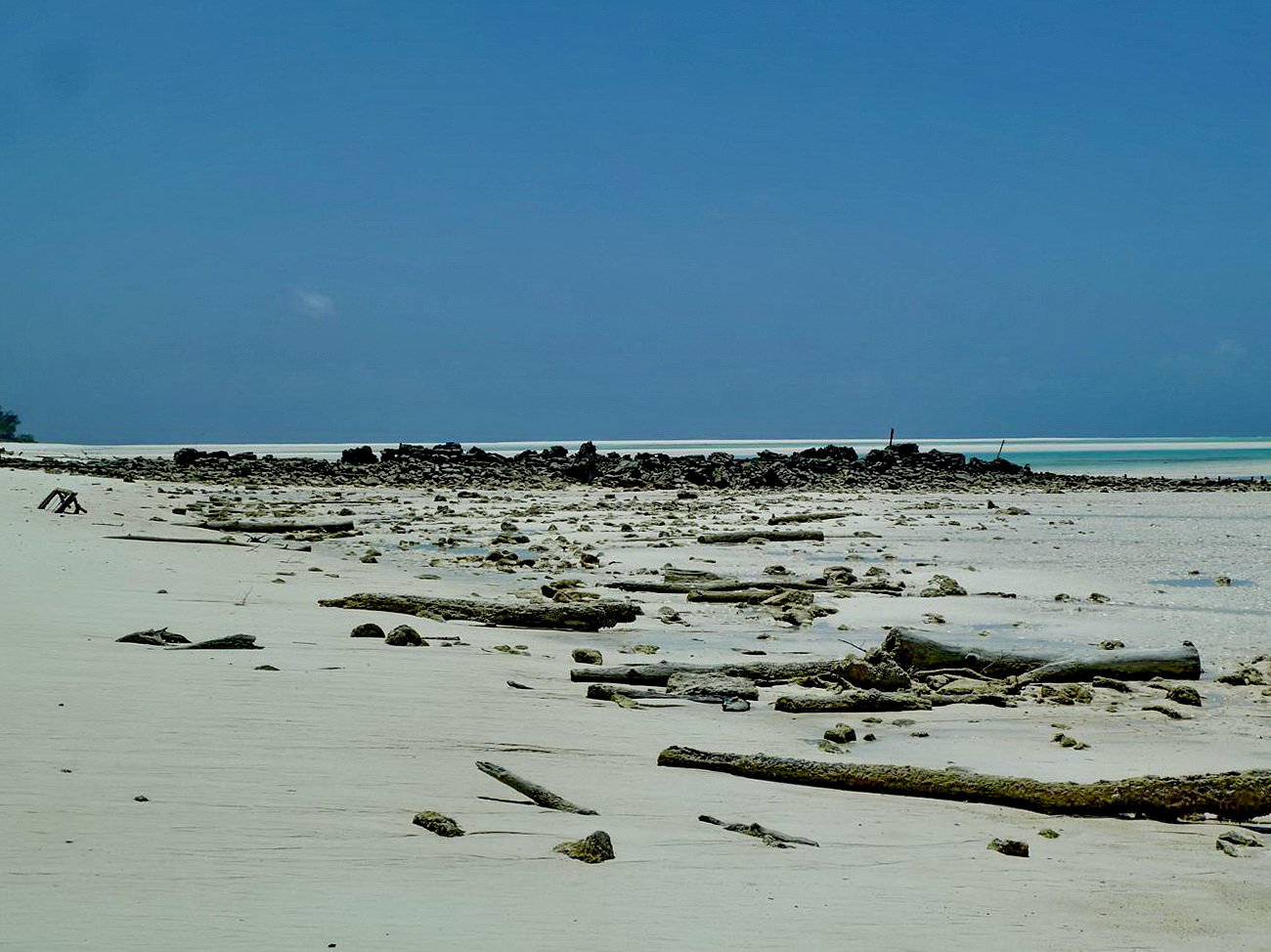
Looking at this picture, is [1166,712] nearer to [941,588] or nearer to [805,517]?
[941,588]

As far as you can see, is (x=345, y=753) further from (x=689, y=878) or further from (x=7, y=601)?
(x=7, y=601)

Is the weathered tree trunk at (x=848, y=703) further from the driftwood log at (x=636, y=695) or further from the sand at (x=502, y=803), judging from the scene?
the driftwood log at (x=636, y=695)

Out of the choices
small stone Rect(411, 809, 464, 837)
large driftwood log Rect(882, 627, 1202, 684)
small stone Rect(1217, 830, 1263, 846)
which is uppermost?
large driftwood log Rect(882, 627, 1202, 684)

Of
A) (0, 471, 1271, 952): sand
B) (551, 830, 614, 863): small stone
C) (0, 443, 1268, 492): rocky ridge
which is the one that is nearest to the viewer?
(0, 471, 1271, 952): sand

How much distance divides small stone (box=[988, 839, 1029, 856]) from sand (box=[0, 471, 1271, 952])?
5 cm

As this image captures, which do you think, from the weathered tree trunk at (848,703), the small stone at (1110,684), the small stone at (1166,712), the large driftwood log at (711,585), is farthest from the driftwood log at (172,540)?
the small stone at (1166,712)

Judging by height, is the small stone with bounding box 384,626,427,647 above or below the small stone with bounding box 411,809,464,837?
below

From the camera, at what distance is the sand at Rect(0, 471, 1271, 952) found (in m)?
2.88

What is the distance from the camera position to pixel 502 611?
873 cm

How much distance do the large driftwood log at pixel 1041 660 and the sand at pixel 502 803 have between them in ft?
0.85

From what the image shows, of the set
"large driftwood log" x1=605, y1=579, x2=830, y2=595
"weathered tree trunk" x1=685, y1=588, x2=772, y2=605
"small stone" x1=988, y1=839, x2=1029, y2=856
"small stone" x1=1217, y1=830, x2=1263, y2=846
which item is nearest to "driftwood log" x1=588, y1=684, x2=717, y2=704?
"small stone" x1=988, y1=839, x2=1029, y2=856

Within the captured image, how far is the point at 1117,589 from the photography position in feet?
37.9

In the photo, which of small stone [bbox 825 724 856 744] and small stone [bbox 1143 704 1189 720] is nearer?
small stone [bbox 825 724 856 744]

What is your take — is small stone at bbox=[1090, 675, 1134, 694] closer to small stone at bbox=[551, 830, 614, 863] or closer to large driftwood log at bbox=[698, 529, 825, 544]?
small stone at bbox=[551, 830, 614, 863]
